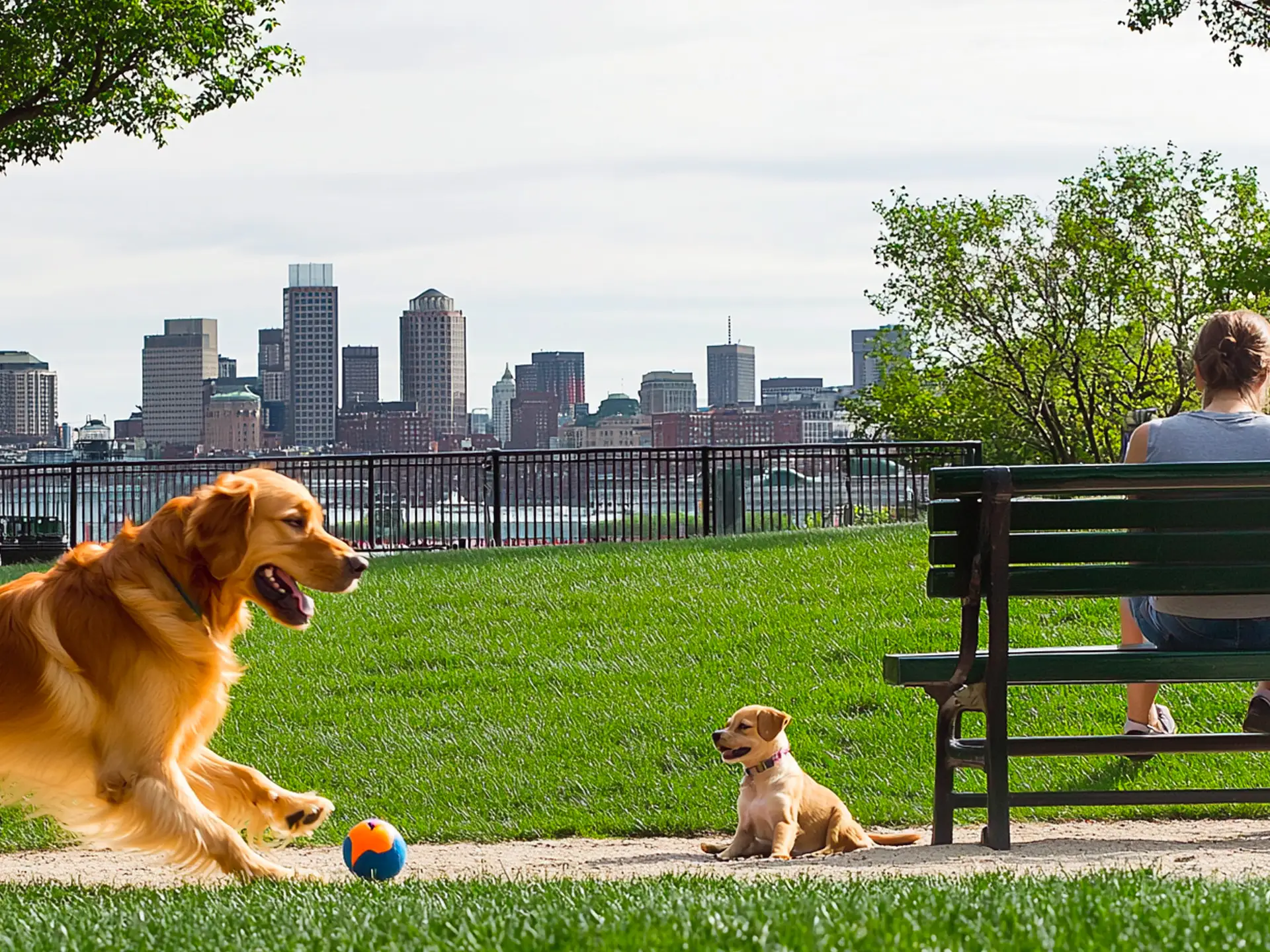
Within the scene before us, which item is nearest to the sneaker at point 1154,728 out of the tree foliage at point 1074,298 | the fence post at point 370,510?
the fence post at point 370,510

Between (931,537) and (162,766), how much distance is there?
110 inches

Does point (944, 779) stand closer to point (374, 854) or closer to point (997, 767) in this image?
point (997, 767)

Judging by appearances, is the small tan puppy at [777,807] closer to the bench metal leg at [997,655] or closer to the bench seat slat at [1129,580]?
the bench metal leg at [997,655]

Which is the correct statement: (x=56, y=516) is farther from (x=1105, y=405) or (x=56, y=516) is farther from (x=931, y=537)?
(x=1105, y=405)

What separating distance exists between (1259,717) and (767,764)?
6.22 ft

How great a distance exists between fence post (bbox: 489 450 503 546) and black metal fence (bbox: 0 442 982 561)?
0.02 metres

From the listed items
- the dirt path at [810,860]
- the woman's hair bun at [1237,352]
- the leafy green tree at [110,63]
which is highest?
the leafy green tree at [110,63]

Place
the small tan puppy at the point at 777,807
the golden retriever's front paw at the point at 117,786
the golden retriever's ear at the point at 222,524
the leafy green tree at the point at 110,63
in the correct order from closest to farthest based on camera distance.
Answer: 1. the golden retriever's front paw at the point at 117,786
2. the golden retriever's ear at the point at 222,524
3. the small tan puppy at the point at 777,807
4. the leafy green tree at the point at 110,63

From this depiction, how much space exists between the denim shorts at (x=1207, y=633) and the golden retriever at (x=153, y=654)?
3.09 meters

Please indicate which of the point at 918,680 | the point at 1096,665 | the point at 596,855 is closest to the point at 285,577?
the point at 596,855

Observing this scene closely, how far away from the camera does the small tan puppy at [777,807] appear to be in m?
5.57

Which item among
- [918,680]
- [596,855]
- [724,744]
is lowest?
[596,855]

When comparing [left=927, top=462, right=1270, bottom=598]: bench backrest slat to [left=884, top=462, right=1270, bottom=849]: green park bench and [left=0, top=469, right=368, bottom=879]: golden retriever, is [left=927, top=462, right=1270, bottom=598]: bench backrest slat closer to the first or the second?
[left=884, top=462, right=1270, bottom=849]: green park bench

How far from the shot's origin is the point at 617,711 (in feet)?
25.3
